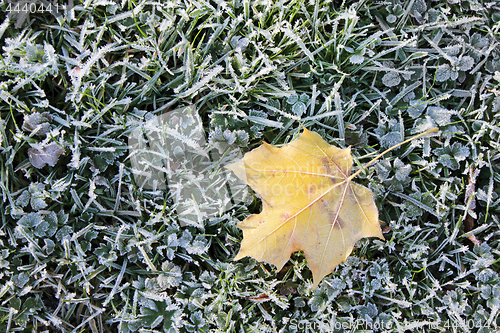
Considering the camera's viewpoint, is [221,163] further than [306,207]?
Yes

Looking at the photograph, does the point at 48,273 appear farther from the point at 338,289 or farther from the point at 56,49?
the point at 338,289

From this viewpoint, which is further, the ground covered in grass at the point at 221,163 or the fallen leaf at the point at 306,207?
the ground covered in grass at the point at 221,163
